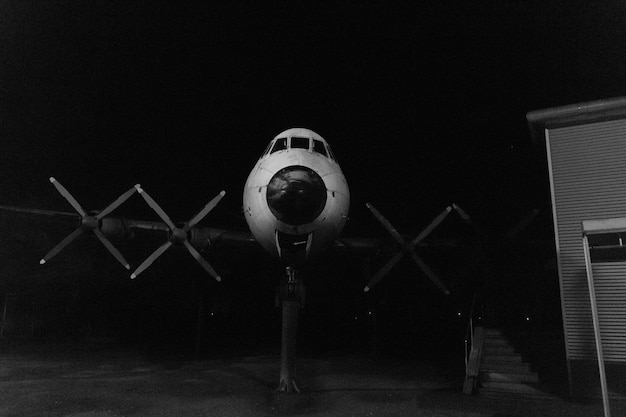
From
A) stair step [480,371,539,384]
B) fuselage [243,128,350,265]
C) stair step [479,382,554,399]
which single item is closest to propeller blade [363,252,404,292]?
fuselage [243,128,350,265]

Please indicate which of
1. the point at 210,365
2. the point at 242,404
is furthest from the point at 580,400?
the point at 210,365

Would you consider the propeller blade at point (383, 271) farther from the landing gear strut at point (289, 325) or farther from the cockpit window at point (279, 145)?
the cockpit window at point (279, 145)

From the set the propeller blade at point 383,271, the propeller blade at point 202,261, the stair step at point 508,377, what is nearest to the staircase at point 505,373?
the stair step at point 508,377

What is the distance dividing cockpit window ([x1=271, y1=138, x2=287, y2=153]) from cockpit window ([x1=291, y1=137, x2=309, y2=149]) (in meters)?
0.26

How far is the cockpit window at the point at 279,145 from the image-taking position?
496 inches

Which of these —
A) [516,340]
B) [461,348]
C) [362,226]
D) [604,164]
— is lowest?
[461,348]

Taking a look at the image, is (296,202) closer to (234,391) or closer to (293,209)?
(293,209)

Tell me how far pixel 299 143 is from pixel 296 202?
3201mm

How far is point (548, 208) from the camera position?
22.4 metres

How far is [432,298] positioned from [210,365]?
18.3 m

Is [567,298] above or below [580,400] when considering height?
above

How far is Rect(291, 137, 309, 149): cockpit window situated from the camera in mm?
12461

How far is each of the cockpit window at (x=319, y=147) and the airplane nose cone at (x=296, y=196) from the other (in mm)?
2340

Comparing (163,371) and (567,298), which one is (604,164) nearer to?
(567,298)
